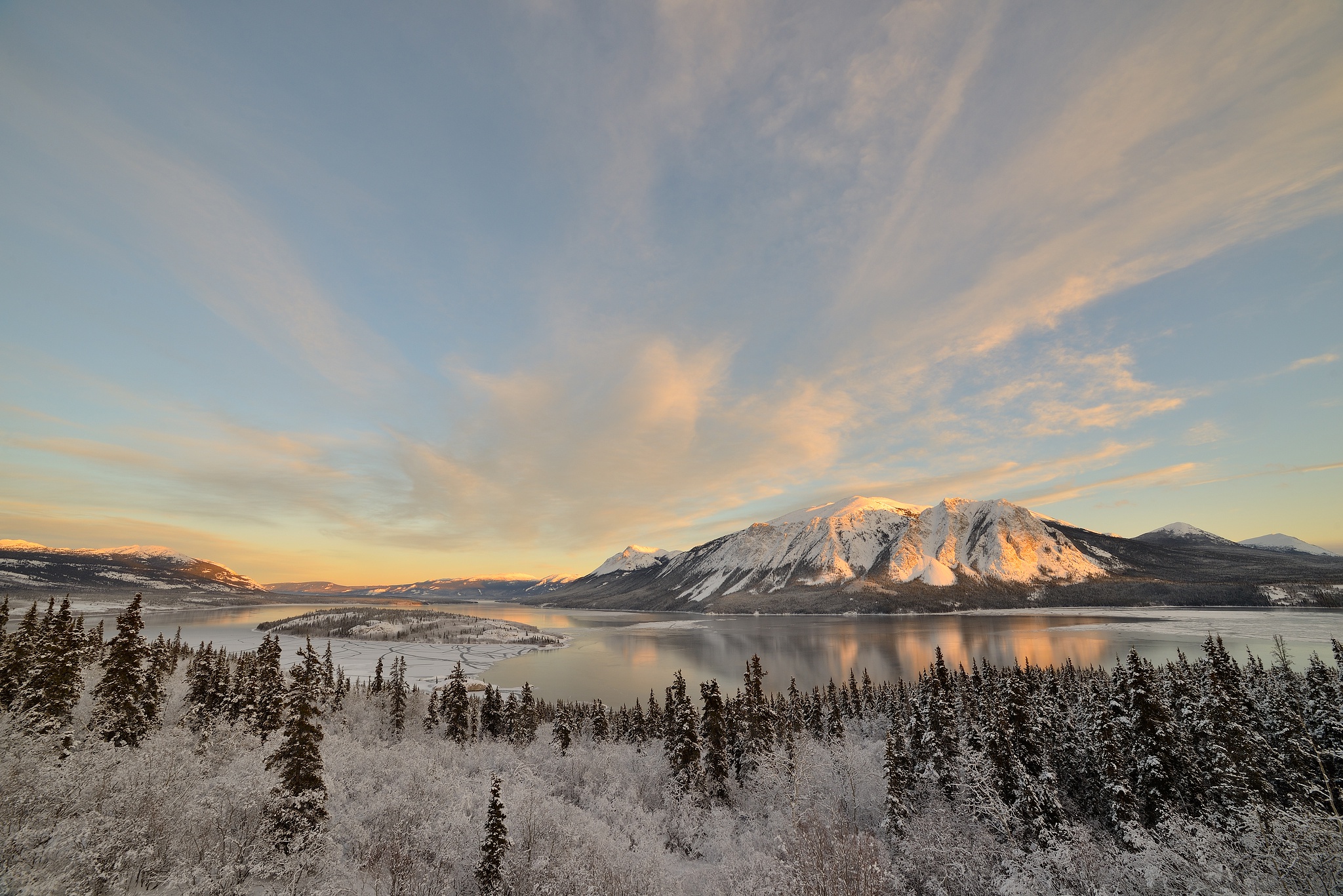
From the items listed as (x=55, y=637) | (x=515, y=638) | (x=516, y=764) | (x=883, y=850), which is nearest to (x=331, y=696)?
(x=55, y=637)

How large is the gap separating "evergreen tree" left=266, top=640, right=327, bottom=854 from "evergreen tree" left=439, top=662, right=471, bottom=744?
2708 cm

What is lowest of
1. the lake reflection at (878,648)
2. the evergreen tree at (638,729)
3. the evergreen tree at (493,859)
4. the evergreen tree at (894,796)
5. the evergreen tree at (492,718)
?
the lake reflection at (878,648)

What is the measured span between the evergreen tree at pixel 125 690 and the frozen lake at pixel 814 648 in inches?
2358

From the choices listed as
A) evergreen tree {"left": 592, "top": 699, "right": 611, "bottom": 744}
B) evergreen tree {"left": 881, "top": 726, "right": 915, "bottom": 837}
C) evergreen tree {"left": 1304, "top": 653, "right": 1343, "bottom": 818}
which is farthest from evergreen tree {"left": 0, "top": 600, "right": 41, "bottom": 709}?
evergreen tree {"left": 1304, "top": 653, "right": 1343, "bottom": 818}

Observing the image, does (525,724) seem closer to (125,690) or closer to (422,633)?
(125,690)

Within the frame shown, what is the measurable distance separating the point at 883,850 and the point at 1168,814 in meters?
16.0

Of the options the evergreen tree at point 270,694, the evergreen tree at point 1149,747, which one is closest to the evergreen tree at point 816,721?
the evergreen tree at point 1149,747

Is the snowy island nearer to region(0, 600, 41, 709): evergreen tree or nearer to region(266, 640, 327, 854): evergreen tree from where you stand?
region(0, 600, 41, 709): evergreen tree

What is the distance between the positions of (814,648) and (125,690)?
134m

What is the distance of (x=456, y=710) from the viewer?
5075cm

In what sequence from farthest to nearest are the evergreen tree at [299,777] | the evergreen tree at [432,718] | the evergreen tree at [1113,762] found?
the evergreen tree at [432,718] → the evergreen tree at [1113,762] → the evergreen tree at [299,777]

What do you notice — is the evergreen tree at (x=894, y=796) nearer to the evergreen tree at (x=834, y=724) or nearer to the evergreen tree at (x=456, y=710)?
the evergreen tree at (x=834, y=724)

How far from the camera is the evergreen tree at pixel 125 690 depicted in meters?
28.7

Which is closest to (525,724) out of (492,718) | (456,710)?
(492,718)
